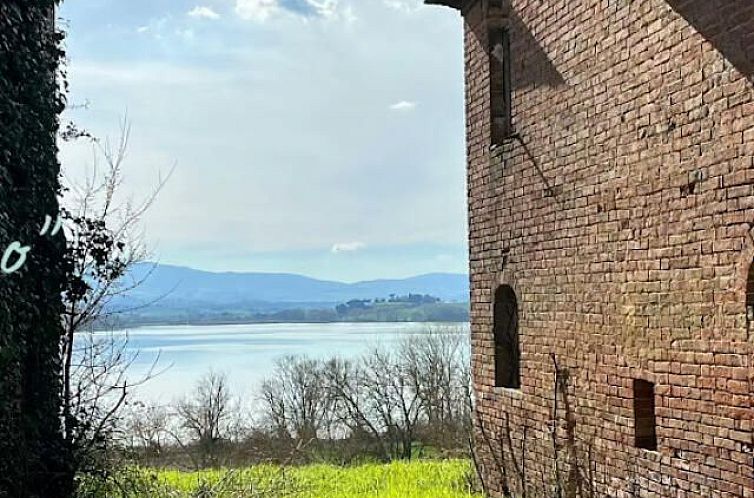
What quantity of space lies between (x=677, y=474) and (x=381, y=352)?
1168 inches

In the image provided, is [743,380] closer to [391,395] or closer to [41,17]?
[41,17]

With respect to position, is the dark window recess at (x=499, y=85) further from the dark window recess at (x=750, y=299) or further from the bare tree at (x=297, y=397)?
the bare tree at (x=297, y=397)

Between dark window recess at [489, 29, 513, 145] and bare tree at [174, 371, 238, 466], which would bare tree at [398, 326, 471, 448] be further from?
dark window recess at [489, 29, 513, 145]

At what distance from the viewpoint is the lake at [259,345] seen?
31.4 metres

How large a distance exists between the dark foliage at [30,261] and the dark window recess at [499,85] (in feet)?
17.0

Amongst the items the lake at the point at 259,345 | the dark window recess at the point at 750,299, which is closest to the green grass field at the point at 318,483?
the dark window recess at the point at 750,299

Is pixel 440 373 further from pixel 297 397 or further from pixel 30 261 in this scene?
pixel 30 261

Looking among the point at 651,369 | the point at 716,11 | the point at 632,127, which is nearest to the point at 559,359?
the point at 651,369

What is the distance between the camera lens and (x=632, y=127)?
7.33 m

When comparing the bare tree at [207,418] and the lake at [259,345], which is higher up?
the lake at [259,345]

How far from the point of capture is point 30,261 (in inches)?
323

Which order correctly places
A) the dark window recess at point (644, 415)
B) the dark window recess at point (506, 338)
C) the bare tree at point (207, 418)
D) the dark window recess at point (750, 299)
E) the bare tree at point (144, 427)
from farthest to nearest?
the bare tree at point (207, 418), the dark window recess at point (506, 338), the bare tree at point (144, 427), the dark window recess at point (644, 415), the dark window recess at point (750, 299)

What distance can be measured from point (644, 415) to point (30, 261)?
618 centimetres

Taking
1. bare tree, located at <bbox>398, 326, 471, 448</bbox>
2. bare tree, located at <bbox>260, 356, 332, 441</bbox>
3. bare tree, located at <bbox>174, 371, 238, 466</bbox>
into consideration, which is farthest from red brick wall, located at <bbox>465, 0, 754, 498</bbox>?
bare tree, located at <bbox>260, 356, 332, 441</bbox>
